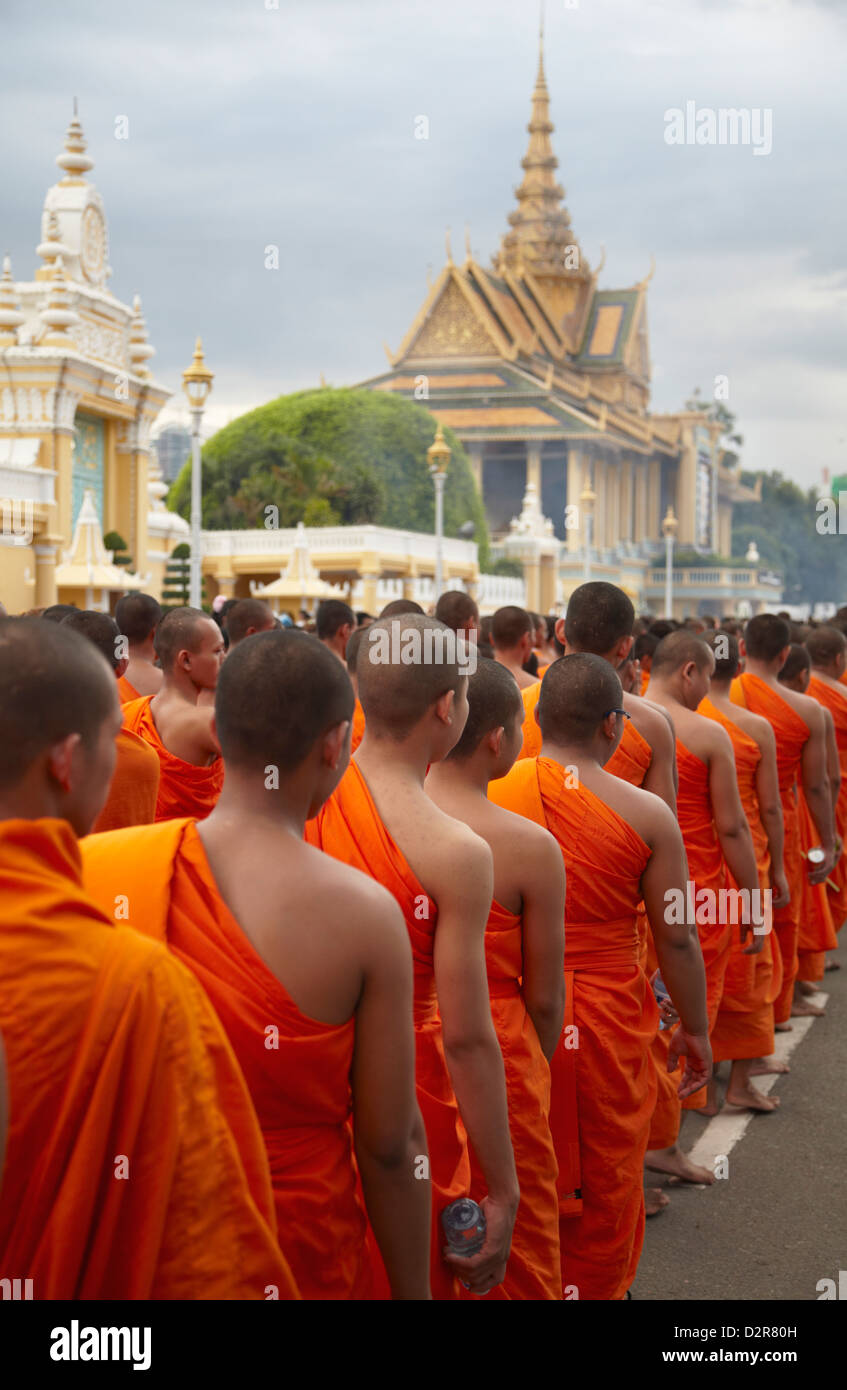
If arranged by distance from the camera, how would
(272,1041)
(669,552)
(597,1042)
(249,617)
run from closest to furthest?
(272,1041) < (597,1042) < (249,617) < (669,552)

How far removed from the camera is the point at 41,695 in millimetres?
1745

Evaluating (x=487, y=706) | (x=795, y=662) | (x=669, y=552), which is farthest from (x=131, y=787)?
(x=669, y=552)

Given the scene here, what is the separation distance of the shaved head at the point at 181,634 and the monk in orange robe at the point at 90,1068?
8.99 feet

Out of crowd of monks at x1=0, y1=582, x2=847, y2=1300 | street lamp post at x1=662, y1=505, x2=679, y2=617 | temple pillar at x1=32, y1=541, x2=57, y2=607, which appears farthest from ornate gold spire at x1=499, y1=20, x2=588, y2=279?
crowd of monks at x1=0, y1=582, x2=847, y2=1300

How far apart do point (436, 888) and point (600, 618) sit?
2194mm

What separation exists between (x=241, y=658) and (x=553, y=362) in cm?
5453

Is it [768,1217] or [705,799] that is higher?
[705,799]

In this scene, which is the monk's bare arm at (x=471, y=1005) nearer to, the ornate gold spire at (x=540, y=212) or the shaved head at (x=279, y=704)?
the shaved head at (x=279, y=704)

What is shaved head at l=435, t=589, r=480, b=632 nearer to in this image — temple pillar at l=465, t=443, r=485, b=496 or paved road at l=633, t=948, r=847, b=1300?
paved road at l=633, t=948, r=847, b=1300

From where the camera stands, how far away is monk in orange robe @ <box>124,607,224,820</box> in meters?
4.51

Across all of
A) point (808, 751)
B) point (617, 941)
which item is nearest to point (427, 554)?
point (808, 751)

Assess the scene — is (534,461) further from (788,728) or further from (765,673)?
(788,728)

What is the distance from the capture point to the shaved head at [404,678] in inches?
108

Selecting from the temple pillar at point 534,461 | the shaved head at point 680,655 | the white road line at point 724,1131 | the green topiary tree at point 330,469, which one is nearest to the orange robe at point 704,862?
the white road line at point 724,1131
